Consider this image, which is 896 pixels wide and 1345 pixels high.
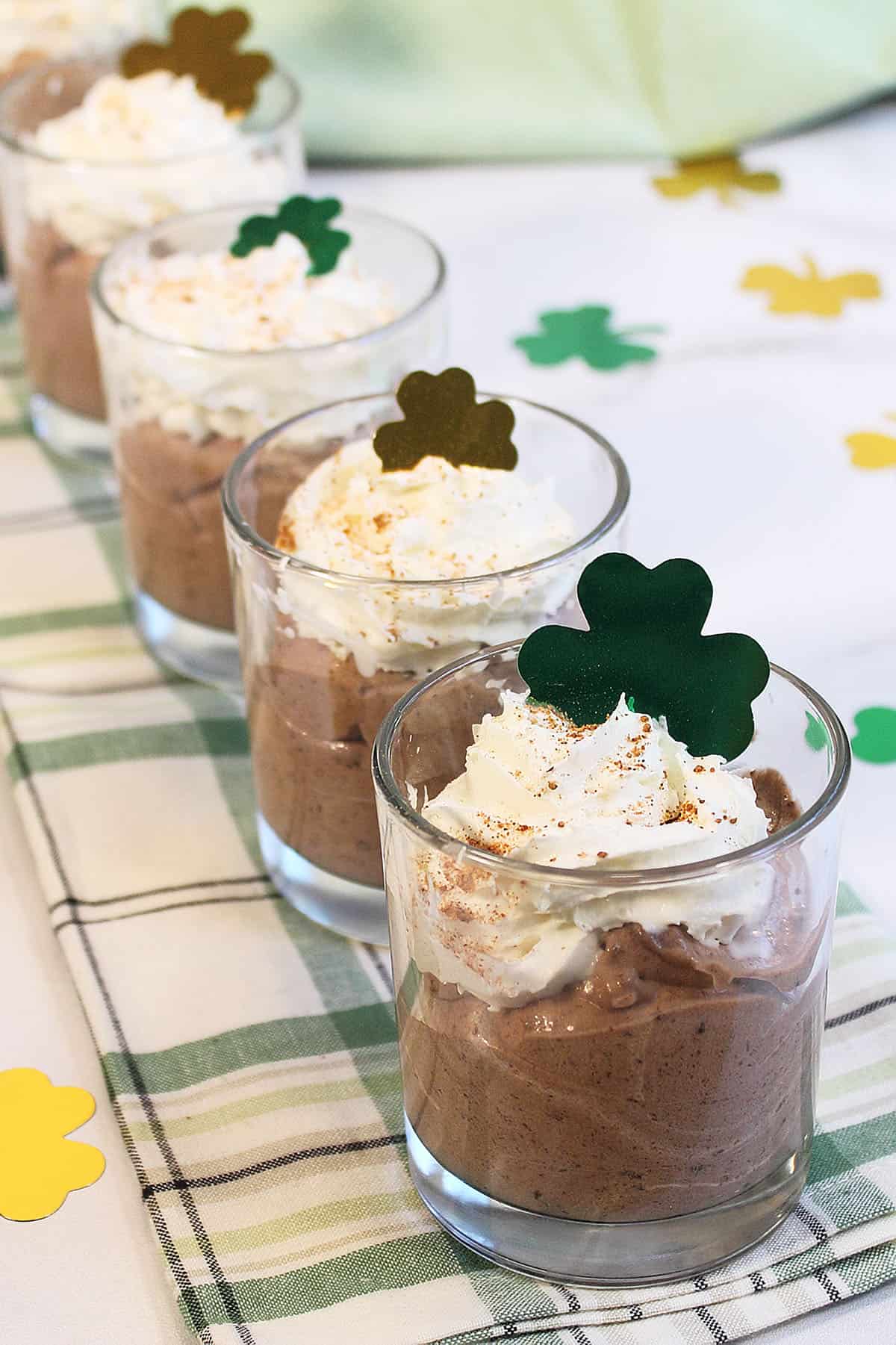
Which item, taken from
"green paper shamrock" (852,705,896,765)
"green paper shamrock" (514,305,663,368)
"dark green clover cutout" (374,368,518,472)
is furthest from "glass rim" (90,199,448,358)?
"green paper shamrock" (852,705,896,765)

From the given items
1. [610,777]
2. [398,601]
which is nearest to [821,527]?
[398,601]

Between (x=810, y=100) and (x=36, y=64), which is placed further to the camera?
(x=810, y=100)

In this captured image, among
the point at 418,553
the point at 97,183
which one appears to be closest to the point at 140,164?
the point at 97,183

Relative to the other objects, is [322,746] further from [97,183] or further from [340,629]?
[97,183]

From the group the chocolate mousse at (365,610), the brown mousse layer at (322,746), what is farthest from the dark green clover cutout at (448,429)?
the brown mousse layer at (322,746)

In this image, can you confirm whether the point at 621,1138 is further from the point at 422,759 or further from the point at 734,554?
the point at 734,554

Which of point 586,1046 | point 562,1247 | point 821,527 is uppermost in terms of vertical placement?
point 586,1046

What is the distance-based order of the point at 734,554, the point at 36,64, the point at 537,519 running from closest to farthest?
1. the point at 537,519
2. the point at 734,554
3. the point at 36,64

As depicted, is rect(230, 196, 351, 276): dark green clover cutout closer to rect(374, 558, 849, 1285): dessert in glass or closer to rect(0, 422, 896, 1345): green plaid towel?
rect(0, 422, 896, 1345): green plaid towel
